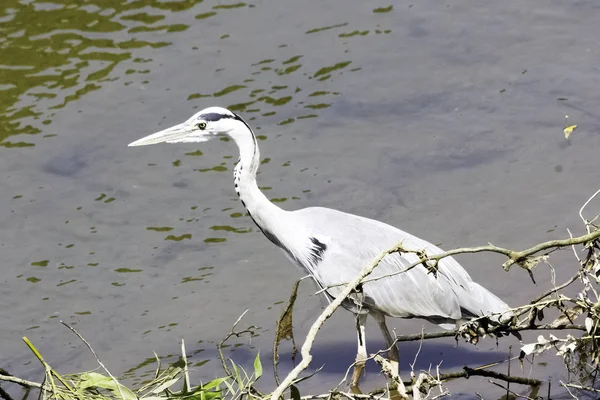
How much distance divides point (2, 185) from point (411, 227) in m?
3.29

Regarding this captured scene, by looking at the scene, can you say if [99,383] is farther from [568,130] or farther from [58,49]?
[58,49]

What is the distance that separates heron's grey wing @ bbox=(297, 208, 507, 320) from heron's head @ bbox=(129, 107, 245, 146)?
31.8 inches

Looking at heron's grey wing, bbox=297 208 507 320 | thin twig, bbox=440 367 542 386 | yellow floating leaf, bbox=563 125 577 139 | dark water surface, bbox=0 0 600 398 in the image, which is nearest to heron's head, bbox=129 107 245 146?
heron's grey wing, bbox=297 208 507 320

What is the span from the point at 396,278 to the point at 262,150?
2.68 meters

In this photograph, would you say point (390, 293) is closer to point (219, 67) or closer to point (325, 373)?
point (325, 373)

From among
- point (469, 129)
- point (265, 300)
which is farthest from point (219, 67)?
point (265, 300)

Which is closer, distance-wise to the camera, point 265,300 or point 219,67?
point 265,300

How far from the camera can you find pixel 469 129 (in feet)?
27.2

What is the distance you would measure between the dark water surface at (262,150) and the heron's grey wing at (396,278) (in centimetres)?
41

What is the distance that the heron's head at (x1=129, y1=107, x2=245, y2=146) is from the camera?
5930 mm

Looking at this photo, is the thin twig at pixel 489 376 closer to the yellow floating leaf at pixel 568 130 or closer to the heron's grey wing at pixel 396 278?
the heron's grey wing at pixel 396 278

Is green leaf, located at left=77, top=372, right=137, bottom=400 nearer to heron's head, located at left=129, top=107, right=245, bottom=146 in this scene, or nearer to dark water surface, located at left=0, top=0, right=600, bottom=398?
dark water surface, located at left=0, top=0, right=600, bottom=398

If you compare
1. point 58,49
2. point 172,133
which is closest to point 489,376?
point 172,133

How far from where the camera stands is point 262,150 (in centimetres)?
821
